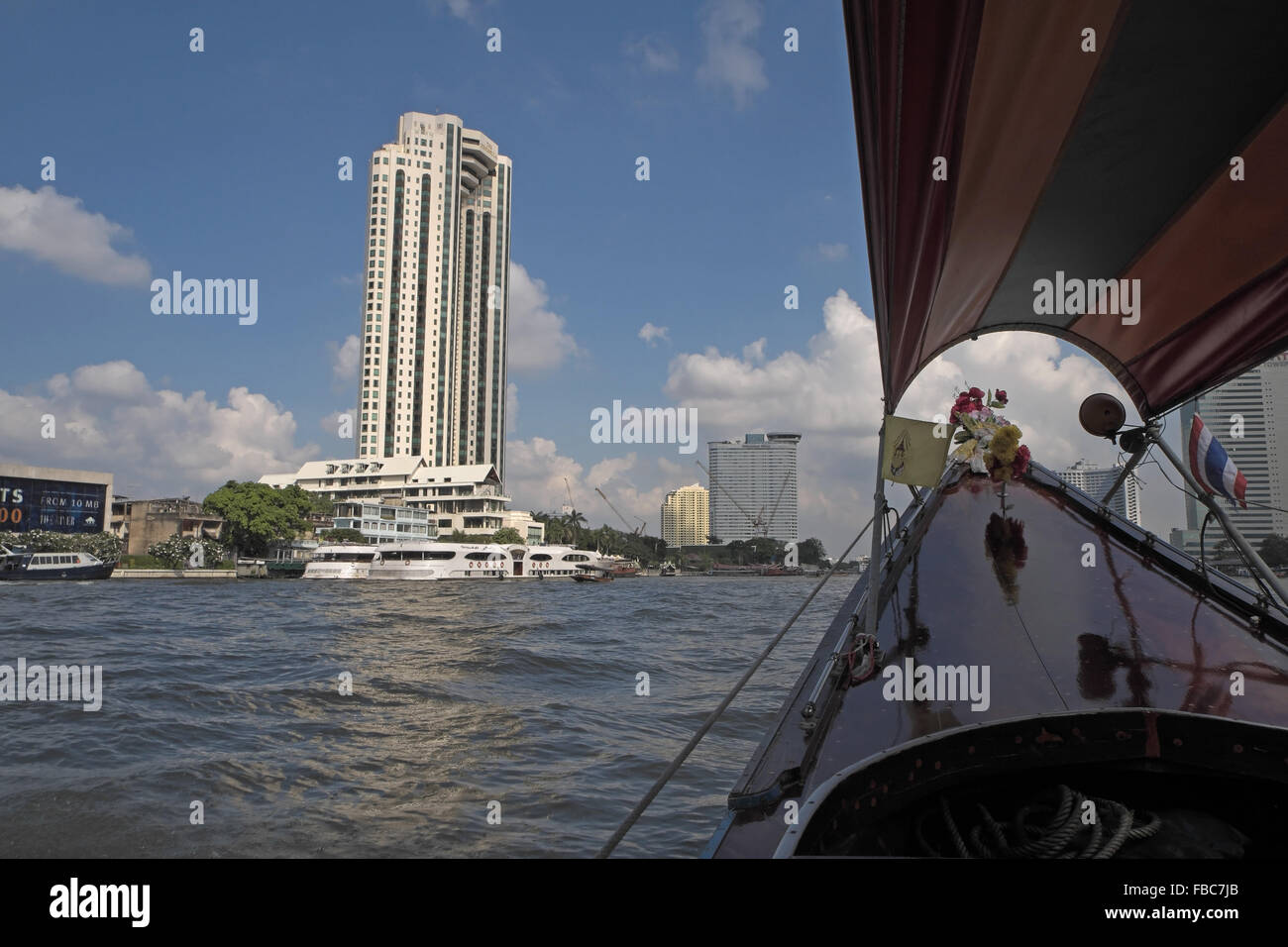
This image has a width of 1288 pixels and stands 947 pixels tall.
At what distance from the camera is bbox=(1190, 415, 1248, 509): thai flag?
3.18 m

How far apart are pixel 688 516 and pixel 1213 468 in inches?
5032

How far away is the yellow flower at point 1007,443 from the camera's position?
5.24 metres

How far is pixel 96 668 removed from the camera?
7.80m

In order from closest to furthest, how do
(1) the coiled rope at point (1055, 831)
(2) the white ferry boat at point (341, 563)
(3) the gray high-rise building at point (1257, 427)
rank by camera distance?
1. (1) the coiled rope at point (1055, 831)
2. (3) the gray high-rise building at point (1257, 427)
3. (2) the white ferry boat at point (341, 563)

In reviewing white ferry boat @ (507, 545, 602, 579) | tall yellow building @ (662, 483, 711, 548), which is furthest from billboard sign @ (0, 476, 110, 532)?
tall yellow building @ (662, 483, 711, 548)

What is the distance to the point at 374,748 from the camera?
16.3 ft

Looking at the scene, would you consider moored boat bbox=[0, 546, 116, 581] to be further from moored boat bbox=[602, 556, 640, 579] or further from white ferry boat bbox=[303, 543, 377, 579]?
moored boat bbox=[602, 556, 640, 579]

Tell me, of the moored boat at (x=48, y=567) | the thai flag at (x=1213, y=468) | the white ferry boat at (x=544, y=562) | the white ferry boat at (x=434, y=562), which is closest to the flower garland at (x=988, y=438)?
the thai flag at (x=1213, y=468)

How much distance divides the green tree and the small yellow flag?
168 feet

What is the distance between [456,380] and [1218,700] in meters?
83.7

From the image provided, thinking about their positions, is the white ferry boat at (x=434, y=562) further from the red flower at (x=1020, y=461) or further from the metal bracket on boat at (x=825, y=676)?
the metal bracket on boat at (x=825, y=676)

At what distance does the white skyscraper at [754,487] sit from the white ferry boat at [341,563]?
6798 centimetres

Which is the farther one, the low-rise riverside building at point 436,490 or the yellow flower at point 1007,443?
the low-rise riverside building at point 436,490

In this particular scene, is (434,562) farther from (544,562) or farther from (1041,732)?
(1041,732)
